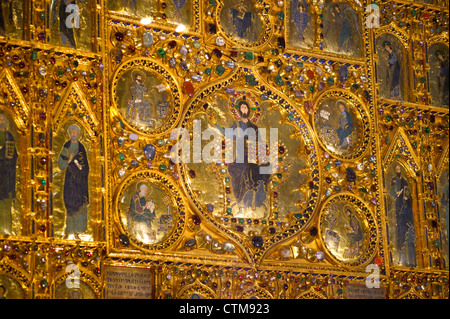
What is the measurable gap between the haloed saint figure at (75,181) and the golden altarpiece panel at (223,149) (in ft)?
0.05

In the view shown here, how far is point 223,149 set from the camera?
37.5 feet

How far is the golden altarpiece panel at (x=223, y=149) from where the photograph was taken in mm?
10406

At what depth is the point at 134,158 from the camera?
10883 mm

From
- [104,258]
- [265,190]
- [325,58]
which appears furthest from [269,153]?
[104,258]

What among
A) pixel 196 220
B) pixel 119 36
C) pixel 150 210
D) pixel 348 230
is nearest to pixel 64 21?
pixel 119 36

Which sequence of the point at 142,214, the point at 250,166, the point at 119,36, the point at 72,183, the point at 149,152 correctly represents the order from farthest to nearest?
the point at 250,166, the point at 119,36, the point at 149,152, the point at 142,214, the point at 72,183

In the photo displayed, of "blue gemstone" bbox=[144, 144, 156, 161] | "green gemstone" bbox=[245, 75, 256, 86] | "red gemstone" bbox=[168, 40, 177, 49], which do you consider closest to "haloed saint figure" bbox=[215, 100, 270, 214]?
"green gemstone" bbox=[245, 75, 256, 86]

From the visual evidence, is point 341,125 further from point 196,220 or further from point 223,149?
point 196,220

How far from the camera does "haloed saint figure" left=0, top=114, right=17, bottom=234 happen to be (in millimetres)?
10055

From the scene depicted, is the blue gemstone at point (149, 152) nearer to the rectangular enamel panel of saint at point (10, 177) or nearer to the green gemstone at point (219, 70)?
the green gemstone at point (219, 70)

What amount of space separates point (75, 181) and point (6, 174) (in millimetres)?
736

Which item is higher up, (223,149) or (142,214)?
(223,149)
